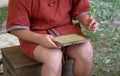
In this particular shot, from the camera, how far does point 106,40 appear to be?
11.0ft

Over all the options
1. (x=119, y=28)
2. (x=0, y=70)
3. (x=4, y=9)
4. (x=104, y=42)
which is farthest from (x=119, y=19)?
(x=0, y=70)

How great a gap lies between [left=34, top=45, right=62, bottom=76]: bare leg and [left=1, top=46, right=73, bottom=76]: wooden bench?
0.14 metres

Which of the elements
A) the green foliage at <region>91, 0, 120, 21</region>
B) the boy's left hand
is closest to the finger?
the boy's left hand

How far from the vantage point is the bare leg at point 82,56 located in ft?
6.64

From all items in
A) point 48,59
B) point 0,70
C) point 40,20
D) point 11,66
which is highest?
point 40,20

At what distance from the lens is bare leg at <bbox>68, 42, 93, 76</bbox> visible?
2.02 metres

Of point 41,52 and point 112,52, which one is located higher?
point 41,52

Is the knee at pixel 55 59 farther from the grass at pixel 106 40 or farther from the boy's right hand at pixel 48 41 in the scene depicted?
the grass at pixel 106 40

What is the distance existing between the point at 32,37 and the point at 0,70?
0.93 meters

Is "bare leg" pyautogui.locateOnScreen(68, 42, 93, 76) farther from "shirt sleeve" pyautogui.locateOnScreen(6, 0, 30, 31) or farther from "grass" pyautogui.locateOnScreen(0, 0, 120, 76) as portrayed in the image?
"grass" pyautogui.locateOnScreen(0, 0, 120, 76)

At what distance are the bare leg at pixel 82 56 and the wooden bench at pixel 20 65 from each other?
5.3 inches

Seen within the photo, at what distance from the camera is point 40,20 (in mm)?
2057

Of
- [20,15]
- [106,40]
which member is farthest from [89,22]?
[106,40]

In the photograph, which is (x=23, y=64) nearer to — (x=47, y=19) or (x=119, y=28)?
(x=47, y=19)
